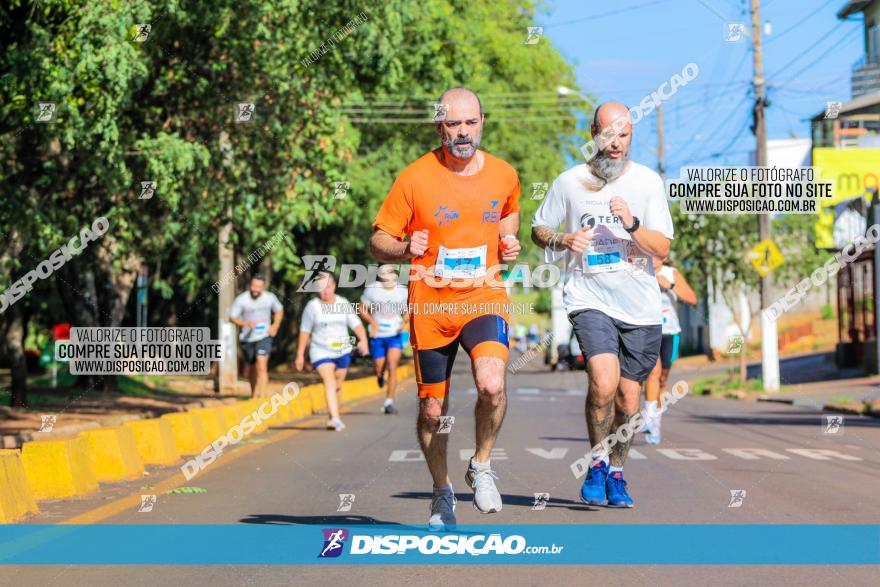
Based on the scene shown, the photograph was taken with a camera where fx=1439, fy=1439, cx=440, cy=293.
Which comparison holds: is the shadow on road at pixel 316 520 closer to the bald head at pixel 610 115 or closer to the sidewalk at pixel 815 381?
the bald head at pixel 610 115

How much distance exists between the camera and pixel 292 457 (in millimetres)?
13234

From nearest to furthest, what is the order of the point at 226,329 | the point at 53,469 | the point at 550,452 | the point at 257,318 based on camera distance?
the point at 53,469 → the point at 550,452 → the point at 257,318 → the point at 226,329

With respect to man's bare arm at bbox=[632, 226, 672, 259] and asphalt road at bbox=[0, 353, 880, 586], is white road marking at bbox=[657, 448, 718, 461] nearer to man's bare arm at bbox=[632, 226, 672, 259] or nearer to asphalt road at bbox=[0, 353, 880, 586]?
asphalt road at bbox=[0, 353, 880, 586]

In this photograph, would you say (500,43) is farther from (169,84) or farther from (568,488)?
(568,488)

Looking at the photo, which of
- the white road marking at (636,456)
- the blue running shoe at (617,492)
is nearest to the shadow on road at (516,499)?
the blue running shoe at (617,492)

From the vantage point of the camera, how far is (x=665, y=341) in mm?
14375

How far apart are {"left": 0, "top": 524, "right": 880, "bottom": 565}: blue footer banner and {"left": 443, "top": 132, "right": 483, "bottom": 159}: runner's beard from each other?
196 cm

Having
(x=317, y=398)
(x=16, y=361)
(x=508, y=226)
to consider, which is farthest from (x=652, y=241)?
(x=317, y=398)

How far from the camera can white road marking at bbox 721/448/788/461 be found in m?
12.8

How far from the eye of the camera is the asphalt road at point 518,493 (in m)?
6.47

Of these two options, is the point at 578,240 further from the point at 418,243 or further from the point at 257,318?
the point at 257,318

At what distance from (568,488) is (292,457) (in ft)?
13.1

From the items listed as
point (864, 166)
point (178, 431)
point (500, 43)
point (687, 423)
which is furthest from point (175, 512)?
point (500, 43)

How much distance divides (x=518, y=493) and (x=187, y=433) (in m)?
5.70
